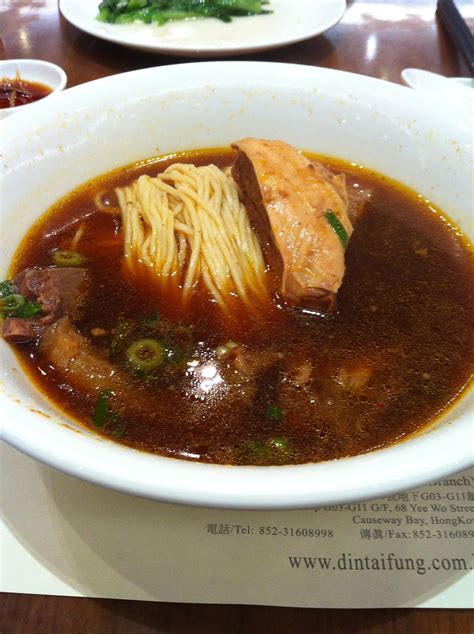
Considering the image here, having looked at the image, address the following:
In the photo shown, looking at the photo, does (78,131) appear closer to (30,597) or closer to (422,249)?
(422,249)

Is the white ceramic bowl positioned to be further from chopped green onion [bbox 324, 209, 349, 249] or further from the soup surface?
chopped green onion [bbox 324, 209, 349, 249]

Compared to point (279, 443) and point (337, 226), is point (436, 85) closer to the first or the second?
point (337, 226)

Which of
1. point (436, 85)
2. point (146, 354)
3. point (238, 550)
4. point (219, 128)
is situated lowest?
point (238, 550)

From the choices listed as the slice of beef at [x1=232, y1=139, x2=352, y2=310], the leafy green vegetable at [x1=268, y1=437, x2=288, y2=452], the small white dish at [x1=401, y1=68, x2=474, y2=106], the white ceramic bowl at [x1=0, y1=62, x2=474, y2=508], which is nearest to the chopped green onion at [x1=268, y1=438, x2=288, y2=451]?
the leafy green vegetable at [x1=268, y1=437, x2=288, y2=452]

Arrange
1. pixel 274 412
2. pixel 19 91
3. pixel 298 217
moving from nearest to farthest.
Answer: pixel 274 412
pixel 298 217
pixel 19 91

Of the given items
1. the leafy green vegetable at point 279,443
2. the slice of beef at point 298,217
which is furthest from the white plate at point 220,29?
the leafy green vegetable at point 279,443

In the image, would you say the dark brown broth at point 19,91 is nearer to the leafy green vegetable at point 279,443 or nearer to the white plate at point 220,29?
the white plate at point 220,29

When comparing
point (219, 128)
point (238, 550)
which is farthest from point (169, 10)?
point (238, 550)

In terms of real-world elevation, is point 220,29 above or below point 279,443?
above
